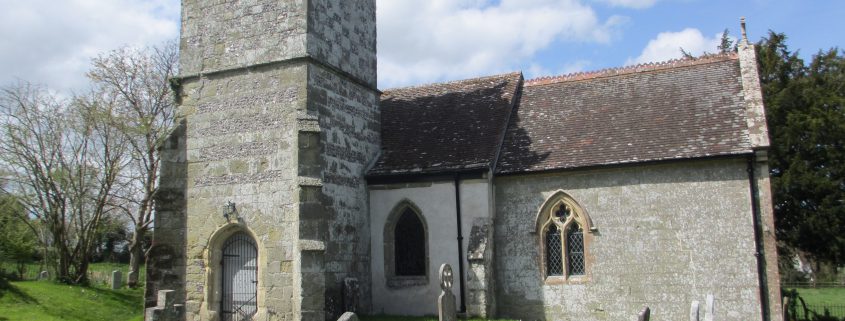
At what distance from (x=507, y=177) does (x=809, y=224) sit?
11049 mm

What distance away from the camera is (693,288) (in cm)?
1547

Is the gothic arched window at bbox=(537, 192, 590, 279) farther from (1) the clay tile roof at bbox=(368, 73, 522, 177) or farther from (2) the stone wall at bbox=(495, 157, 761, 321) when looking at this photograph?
(1) the clay tile roof at bbox=(368, 73, 522, 177)

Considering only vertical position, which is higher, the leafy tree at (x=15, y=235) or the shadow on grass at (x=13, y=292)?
the leafy tree at (x=15, y=235)

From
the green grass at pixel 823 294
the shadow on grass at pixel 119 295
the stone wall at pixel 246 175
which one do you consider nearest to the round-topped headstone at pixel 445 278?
the stone wall at pixel 246 175

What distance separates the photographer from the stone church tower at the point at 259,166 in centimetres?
1497

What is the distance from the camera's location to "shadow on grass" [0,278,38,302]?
2084cm

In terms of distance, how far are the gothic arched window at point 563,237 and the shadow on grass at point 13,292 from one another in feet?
51.9

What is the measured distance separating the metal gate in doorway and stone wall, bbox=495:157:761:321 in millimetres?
6161

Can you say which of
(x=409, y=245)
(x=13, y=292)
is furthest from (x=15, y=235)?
(x=409, y=245)

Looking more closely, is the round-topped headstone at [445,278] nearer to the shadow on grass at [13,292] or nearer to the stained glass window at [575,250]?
the stained glass window at [575,250]

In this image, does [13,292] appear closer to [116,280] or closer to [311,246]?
[116,280]

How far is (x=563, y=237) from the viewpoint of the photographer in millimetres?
16844

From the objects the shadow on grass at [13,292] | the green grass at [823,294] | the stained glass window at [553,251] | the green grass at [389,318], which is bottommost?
the green grass at [823,294]

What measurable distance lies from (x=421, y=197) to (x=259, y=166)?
4.47m
